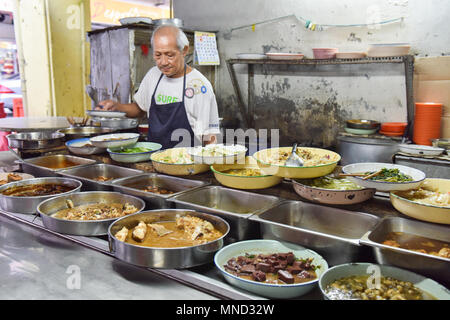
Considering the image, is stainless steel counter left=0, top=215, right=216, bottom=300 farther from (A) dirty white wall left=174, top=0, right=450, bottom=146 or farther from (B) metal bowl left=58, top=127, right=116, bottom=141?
(A) dirty white wall left=174, top=0, right=450, bottom=146

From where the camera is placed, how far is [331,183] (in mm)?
2072

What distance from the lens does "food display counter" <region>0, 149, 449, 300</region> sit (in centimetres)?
148

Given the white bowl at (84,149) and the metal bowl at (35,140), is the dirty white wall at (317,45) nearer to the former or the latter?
the white bowl at (84,149)

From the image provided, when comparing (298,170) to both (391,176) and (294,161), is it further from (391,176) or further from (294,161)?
(391,176)

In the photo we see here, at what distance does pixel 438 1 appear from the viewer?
429 centimetres

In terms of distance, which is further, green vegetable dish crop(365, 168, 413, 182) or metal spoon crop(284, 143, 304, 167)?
metal spoon crop(284, 143, 304, 167)

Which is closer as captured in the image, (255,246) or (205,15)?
(255,246)

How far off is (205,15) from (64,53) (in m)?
2.49

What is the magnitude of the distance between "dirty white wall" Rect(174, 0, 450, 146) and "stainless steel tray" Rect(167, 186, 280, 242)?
11.3 ft

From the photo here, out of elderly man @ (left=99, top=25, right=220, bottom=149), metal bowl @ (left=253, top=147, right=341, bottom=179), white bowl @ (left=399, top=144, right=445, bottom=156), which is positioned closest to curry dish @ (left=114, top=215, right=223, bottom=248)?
metal bowl @ (left=253, top=147, right=341, bottom=179)

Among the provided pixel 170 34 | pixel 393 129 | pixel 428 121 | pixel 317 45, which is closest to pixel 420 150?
pixel 428 121

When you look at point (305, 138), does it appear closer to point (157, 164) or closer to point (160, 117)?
point (160, 117)
